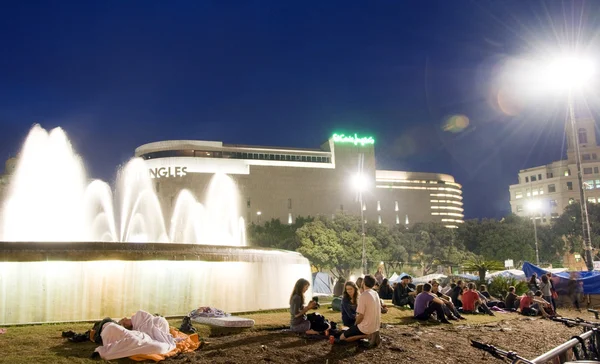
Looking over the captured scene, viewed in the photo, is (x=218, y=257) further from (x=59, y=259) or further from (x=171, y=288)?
(x=59, y=259)

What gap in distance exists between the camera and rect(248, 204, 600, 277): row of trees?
209ft

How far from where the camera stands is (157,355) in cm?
820

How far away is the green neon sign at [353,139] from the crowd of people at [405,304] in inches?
3628

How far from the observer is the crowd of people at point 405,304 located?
9.73m

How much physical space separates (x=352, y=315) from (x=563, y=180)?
119m

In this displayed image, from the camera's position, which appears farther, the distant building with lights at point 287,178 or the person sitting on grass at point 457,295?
Answer: the distant building with lights at point 287,178

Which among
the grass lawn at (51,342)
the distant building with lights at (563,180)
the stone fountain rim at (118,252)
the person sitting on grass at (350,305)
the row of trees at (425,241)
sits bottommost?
the grass lawn at (51,342)

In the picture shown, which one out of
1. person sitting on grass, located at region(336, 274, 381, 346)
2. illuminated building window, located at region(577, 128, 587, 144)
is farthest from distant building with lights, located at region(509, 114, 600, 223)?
person sitting on grass, located at region(336, 274, 381, 346)

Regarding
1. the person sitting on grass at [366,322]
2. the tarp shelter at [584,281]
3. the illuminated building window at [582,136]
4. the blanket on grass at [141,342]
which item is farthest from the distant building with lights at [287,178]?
the blanket on grass at [141,342]

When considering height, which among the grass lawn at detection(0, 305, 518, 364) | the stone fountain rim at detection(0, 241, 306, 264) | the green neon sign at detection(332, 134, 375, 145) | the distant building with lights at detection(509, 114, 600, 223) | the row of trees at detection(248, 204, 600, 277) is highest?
the green neon sign at detection(332, 134, 375, 145)

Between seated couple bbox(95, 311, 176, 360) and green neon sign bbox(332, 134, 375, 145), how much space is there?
10720 cm

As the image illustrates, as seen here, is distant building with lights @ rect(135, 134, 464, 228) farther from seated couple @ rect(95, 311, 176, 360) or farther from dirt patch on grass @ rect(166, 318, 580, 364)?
seated couple @ rect(95, 311, 176, 360)

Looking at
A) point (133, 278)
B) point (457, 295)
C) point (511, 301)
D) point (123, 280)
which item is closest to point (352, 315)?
point (133, 278)

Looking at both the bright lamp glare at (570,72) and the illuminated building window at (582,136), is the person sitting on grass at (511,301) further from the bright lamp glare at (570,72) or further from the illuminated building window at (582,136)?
the illuminated building window at (582,136)
